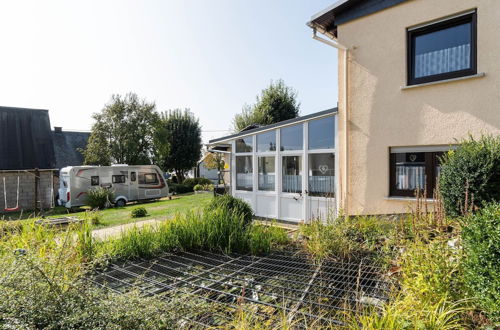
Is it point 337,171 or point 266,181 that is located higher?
point 337,171

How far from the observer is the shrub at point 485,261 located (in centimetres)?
223

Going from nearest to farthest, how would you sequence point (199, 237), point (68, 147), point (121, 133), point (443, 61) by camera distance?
point (199, 237)
point (443, 61)
point (121, 133)
point (68, 147)

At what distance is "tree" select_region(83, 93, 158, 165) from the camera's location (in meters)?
22.5

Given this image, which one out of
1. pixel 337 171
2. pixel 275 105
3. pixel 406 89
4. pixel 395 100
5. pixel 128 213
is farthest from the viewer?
pixel 275 105

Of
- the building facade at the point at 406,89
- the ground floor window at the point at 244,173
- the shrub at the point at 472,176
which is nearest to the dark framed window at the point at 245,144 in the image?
the ground floor window at the point at 244,173

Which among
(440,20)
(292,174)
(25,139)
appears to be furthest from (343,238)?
(25,139)

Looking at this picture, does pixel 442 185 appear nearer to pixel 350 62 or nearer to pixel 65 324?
pixel 350 62

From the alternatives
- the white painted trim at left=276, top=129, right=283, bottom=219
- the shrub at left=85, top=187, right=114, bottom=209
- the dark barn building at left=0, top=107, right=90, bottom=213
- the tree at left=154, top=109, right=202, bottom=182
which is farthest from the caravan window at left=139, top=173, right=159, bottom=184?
the white painted trim at left=276, top=129, right=283, bottom=219

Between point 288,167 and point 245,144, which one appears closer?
point 288,167

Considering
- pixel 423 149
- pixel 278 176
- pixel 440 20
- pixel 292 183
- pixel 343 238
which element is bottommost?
pixel 343 238

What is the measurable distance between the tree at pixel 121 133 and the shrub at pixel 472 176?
71.2 ft

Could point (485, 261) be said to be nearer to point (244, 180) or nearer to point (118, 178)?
point (244, 180)

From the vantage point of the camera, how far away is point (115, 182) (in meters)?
17.6

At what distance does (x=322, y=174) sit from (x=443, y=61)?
385 centimetres
